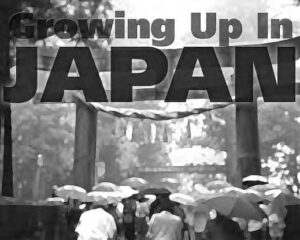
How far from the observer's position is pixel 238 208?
663cm

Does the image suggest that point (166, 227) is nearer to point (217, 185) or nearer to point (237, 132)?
point (217, 185)

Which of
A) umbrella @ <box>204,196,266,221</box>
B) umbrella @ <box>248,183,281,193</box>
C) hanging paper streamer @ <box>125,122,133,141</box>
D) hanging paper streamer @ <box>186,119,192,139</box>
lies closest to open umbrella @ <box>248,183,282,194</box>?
umbrella @ <box>248,183,281,193</box>

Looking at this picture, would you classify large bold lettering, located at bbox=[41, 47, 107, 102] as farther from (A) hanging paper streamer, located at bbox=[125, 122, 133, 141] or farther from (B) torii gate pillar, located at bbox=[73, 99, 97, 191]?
(A) hanging paper streamer, located at bbox=[125, 122, 133, 141]

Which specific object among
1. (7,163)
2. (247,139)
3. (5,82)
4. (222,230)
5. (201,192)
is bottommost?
(222,230)

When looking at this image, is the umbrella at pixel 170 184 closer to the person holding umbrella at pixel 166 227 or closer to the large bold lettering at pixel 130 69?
the person holding umbrella at pixel 166 227

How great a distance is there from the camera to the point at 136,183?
6535 millimetres

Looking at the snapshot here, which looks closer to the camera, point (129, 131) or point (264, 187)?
point (264, 187)

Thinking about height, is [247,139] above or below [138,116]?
below

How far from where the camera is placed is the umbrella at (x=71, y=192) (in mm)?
6547

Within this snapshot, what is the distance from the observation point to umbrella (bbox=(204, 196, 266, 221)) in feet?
21.6

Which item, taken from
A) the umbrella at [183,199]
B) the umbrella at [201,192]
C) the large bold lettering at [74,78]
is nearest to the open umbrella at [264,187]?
the umbrella at [201,192]

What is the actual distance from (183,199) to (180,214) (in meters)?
0.12

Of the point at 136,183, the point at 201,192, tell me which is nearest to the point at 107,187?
the point at 136,183

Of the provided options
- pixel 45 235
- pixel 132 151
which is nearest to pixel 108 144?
pixel 132 151
